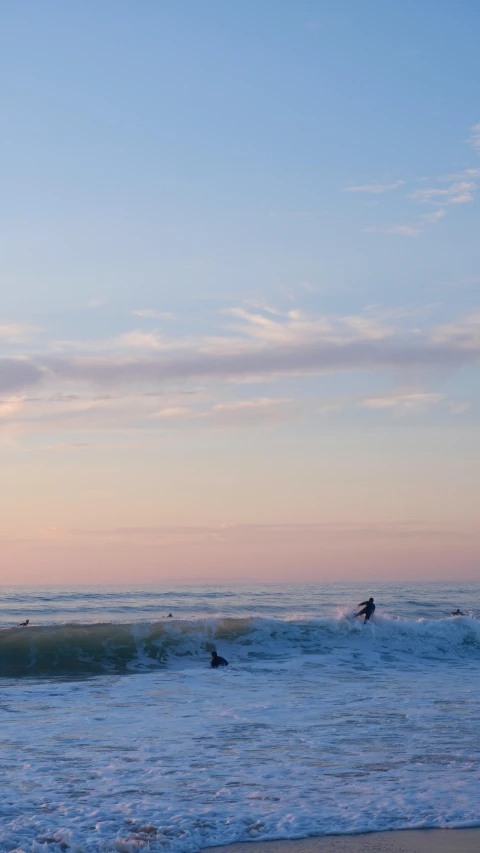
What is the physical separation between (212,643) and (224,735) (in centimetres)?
1490

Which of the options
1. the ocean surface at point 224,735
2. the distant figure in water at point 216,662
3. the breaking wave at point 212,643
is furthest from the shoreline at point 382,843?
the breaking wave at point 212,643

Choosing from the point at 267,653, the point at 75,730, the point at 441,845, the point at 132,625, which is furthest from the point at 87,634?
the point at 441,845

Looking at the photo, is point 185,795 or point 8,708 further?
point 8,708

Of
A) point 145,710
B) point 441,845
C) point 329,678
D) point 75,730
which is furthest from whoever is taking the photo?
point 329,678

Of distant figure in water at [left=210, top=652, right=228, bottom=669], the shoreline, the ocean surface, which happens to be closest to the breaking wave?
the ocean surface

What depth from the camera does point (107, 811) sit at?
32.1 feet

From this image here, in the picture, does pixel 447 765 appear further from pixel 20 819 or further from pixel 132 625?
pixel 132 625

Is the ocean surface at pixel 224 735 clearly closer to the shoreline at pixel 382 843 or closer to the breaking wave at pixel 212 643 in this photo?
the breaking wave at pixel 212 643

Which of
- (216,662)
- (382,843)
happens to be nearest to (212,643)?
(216,662)

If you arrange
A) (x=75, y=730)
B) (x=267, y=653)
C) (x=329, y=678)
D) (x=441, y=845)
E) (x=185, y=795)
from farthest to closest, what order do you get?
(x=267, y=653) < (x=329, y=678) < (x=75, y=730) < (x=185, y=795) < (x=441, y=845)

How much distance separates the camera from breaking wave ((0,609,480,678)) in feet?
85.0

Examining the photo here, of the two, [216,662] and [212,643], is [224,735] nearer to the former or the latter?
[216,662]

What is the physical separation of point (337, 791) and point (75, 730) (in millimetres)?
5892

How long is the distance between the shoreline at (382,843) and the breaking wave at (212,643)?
15881mm
